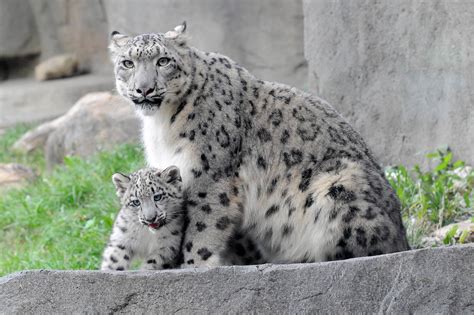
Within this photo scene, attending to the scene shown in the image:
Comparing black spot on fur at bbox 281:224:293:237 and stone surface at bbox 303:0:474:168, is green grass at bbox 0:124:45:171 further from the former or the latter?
black spot on fur at bbox 281:224:293:237

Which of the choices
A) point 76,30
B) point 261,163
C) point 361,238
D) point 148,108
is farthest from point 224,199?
point 76,30

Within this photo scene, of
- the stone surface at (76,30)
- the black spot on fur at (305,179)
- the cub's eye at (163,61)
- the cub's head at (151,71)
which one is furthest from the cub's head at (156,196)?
the stone surface at (76,30)

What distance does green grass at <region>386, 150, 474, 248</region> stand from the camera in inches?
272

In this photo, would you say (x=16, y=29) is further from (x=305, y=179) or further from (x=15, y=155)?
(x=305, y=179)

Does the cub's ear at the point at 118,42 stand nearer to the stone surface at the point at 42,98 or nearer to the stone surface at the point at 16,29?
the stone surface at the point at 42,98

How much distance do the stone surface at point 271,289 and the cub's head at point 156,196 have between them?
3.73ft

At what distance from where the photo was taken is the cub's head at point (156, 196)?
18.1ft

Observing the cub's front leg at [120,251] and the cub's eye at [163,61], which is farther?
the cub's front leg at [120,251]

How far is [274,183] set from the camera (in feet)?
18.8

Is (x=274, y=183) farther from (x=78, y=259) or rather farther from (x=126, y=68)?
(x=78, y=259)

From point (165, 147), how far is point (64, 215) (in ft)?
10.6

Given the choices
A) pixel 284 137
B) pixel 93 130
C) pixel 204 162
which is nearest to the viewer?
pixel 204 162

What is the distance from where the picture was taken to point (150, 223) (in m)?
5.48

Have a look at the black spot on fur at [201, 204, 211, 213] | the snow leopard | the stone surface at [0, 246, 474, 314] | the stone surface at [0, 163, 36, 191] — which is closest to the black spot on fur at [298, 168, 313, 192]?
the snow leopard
